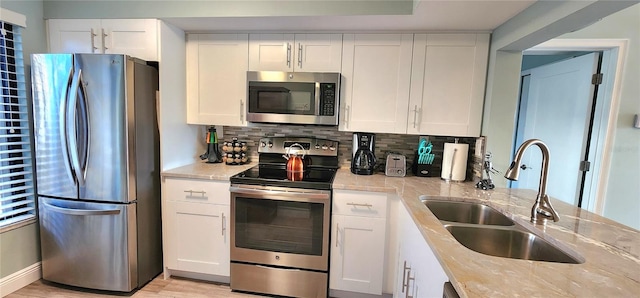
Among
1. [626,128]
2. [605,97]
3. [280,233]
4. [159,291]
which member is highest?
[605,97]

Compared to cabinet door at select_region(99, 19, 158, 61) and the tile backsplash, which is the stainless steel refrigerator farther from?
the tile backsplash

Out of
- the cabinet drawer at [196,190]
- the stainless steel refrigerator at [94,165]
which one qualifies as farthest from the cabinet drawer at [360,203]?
the stainless steel refrigerator at [94,165]

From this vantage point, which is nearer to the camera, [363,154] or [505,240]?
[505,240]

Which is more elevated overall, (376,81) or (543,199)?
(376,81)

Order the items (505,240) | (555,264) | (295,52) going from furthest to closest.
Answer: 1. (295,52)
2. (505,240)
3. (555,264)

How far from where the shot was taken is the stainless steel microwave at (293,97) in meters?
2.15

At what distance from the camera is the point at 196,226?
7.08 ft

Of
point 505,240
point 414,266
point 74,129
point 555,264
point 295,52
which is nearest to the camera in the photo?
point 555,264

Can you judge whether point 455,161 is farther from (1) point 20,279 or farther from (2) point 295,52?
(1) point 20,279

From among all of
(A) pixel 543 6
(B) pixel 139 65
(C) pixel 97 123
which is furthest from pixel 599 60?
(C) pixel 97 123

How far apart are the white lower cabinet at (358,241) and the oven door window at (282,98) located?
72 centimetres

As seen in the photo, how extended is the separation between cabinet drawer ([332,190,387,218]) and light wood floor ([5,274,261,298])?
3.17ft

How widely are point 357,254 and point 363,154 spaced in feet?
2.49

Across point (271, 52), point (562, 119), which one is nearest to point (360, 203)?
point (271, 52)
